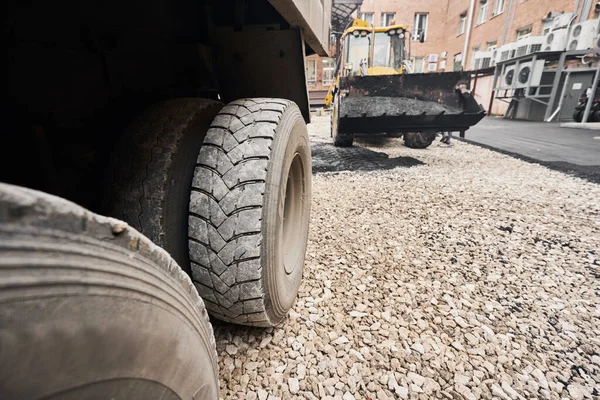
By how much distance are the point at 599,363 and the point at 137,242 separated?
171cm

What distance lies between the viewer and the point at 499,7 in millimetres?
17578

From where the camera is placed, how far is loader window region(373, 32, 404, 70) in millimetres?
7532

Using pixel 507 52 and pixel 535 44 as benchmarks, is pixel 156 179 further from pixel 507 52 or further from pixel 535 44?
pixel 507 52

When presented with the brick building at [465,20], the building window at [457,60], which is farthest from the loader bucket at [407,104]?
the building window at [457,60]

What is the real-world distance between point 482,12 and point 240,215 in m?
25.3

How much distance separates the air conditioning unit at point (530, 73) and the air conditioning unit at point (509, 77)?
0.29 m

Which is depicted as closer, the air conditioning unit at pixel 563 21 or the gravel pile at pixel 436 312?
the gravel pile at pixel 436 312

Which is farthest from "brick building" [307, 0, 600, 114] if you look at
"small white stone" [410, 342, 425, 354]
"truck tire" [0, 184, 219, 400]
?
"truck tire" [0, 184, 219, 400]

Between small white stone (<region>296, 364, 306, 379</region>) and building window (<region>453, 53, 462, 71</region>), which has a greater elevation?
building window (<region>453, 53, 462, 71</region>)

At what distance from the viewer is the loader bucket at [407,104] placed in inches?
180

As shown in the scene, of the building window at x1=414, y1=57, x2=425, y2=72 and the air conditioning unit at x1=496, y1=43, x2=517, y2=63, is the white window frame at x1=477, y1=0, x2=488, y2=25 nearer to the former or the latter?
the building window at x1=414, y1=57, x2=425, y2=72

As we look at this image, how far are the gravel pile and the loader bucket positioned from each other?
2.12m

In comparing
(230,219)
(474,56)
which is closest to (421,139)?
(230,219)

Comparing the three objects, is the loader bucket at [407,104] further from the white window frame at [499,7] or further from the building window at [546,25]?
the white window frame at [499,7]
